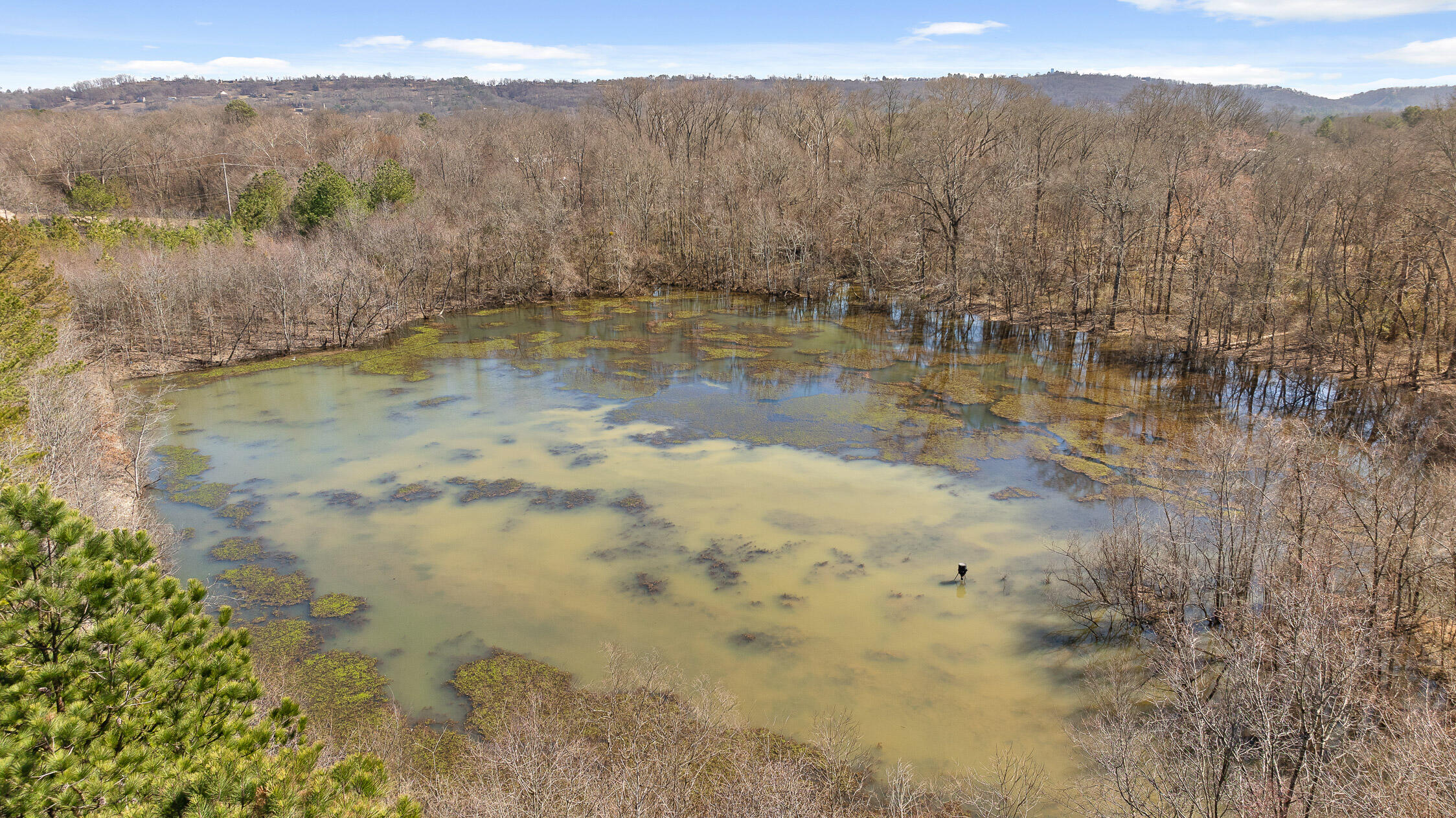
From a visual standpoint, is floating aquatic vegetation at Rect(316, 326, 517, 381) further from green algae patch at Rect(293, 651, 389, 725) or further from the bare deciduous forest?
green algae patch at Rect(293, 651, 389, 725)

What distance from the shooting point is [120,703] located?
283 inches

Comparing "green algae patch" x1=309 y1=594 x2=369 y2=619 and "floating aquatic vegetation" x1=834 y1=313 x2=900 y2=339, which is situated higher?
"floating aquatic vegetation" x1=834 y1=313 x2=900 y2=339

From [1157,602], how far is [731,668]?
372 inches

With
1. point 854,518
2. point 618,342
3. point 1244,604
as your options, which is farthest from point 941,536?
point 618,342

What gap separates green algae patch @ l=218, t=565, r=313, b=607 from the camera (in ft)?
62.4

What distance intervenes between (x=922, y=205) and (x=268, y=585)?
42.0 meters

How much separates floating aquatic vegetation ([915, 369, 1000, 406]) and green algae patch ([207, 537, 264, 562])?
85.7 ft

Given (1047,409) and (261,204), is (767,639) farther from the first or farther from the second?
(261,204)

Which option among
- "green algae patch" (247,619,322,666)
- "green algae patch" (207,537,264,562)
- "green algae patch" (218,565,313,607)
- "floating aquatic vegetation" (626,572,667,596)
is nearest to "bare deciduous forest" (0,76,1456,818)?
"green algae patch" (247,619,322,666)

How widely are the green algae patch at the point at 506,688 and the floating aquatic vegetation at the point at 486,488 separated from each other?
8.18 m

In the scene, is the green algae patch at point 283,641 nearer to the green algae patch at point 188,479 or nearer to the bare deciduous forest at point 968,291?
the bare deciduous forest at point 968,291

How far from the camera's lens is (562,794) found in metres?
10.7

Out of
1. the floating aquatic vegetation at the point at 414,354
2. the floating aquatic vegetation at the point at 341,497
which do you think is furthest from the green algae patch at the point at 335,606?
the floating aquatic vegetation at the point at 414,354

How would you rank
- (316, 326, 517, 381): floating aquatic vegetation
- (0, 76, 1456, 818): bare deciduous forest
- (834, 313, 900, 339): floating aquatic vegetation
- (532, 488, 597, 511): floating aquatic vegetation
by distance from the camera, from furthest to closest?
1. (834, 313, 900, 339): floating aquatic vegetation
2. (316, 326, 517, 381): floating aquatic vegetation
3. (532, 488, 597, 511): floating aquatic vegetation
4. (0, 76, 1456, 818): bare deciduous forest
